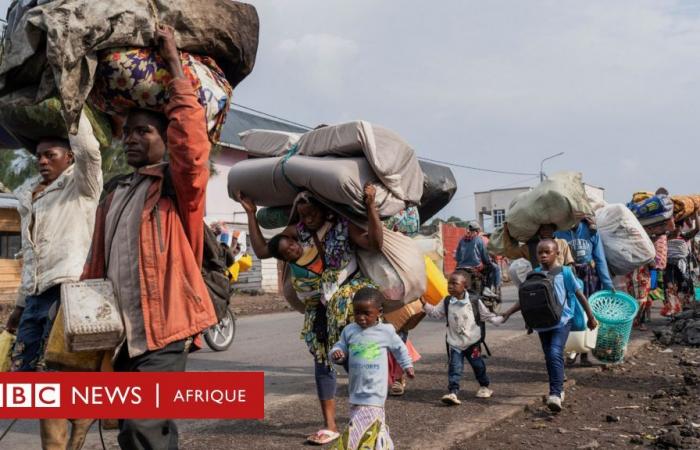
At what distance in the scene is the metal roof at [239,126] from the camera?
2744 centimetres

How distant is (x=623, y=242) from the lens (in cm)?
930

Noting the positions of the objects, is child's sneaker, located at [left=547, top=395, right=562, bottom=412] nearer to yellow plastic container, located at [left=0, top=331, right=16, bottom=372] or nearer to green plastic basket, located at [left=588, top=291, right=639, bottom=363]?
green plastic basket, located at [left=588, top=291, right=639, bottom=363]

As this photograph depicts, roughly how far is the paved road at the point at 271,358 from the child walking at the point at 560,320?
2.18m

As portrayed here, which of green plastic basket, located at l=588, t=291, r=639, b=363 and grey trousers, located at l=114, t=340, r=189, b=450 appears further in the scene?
green plastic basket, located at l=588, t=291, r=639, b=363

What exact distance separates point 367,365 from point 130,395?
4.99ft

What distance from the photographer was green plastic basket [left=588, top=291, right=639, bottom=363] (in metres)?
7.48

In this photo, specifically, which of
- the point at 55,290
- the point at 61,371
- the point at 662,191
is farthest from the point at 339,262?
the point at 662,191

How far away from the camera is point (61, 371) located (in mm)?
3236

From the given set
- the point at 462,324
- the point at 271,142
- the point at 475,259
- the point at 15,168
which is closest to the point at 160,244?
the point at 271,142

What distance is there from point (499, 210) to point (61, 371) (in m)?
51.7

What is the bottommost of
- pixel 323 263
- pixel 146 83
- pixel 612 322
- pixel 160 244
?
pixel 612 322

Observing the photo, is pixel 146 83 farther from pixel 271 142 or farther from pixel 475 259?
pixel 475 259

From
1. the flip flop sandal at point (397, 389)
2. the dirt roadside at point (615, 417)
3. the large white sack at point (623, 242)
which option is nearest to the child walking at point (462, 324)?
the flip flop sandal at point (397, 389)

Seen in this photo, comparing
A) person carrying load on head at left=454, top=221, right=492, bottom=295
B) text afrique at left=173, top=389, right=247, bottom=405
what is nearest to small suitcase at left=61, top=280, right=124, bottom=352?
text afrique at left=173, top=389, right=247, bottom=405
